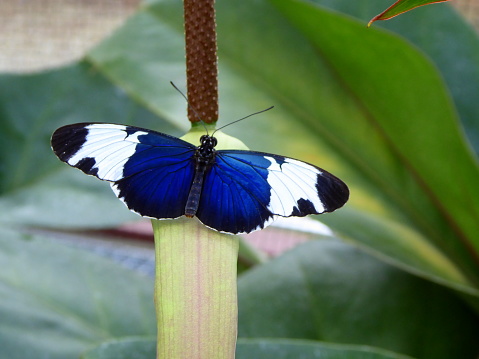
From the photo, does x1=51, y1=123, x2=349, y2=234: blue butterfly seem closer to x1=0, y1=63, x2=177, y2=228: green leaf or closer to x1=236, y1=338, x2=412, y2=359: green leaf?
x1=236, y1=338, x2=412, y2=359: green leaf

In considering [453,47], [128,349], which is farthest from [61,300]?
[453,47]

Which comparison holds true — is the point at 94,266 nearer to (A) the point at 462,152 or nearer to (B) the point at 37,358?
(B) the point at 37,358

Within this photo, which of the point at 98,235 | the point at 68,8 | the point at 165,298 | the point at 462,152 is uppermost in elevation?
A: the point at 68,8

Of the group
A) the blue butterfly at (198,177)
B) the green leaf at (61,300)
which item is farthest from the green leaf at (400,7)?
the green leaf at (61,300)

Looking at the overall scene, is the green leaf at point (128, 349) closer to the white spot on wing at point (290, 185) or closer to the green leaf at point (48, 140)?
the white spot on wing at point (290, 185)

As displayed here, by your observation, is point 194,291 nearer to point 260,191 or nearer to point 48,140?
point 260,191

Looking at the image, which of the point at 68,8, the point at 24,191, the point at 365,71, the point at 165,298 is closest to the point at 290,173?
the point at 165,298

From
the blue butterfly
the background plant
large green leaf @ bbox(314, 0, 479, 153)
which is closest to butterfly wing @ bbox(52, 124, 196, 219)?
the blue butterfly
